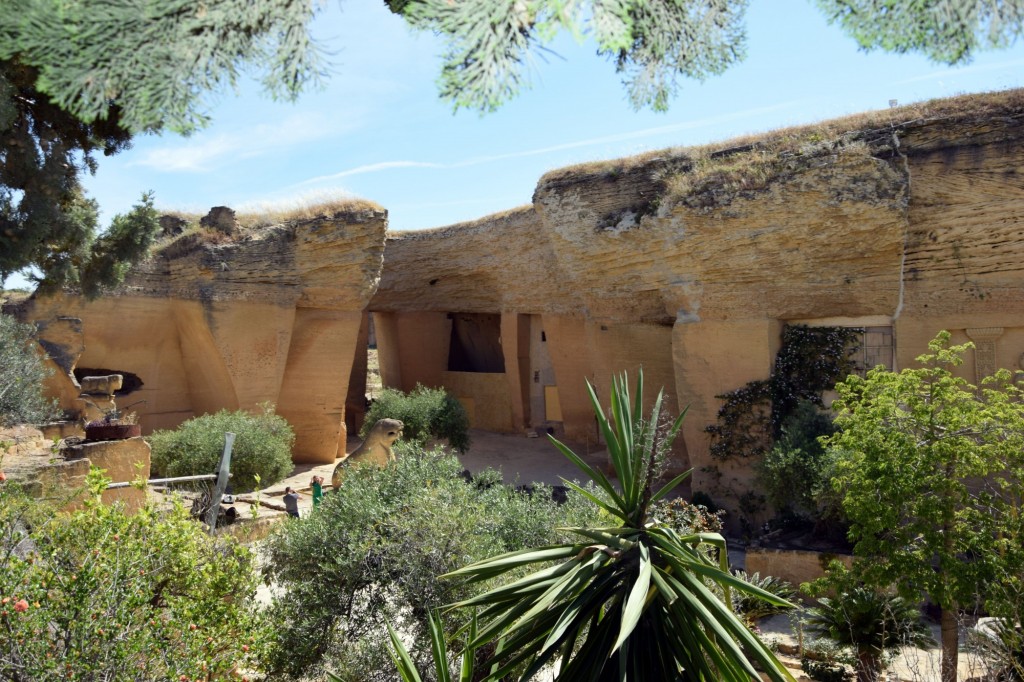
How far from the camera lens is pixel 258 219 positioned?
712 inches

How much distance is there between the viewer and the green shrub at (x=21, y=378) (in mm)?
12438

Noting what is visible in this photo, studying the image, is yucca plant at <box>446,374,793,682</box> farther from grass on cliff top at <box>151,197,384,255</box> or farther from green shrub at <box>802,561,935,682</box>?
grass on cliff top at <box>151,197,384,255</box>

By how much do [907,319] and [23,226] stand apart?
39.6 ft

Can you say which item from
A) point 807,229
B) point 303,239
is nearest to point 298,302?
point 303,239

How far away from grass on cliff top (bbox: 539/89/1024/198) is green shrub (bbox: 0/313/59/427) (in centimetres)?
1056

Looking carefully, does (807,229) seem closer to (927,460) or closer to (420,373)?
(927,460)

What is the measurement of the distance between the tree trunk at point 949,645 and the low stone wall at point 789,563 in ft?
9.79

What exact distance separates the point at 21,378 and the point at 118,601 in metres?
9.60

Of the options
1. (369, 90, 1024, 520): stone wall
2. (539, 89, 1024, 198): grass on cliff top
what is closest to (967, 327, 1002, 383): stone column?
(369, 90, 1024, 520): stone wall

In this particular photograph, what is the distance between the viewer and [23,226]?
6824mm

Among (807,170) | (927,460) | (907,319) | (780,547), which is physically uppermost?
(807,170)

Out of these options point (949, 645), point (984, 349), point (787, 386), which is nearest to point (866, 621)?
point (949, 645)

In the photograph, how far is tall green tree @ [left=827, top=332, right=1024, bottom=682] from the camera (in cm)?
699

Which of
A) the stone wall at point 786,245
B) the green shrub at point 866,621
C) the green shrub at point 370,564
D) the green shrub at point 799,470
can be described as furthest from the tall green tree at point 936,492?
the stone wall at point 786,245
